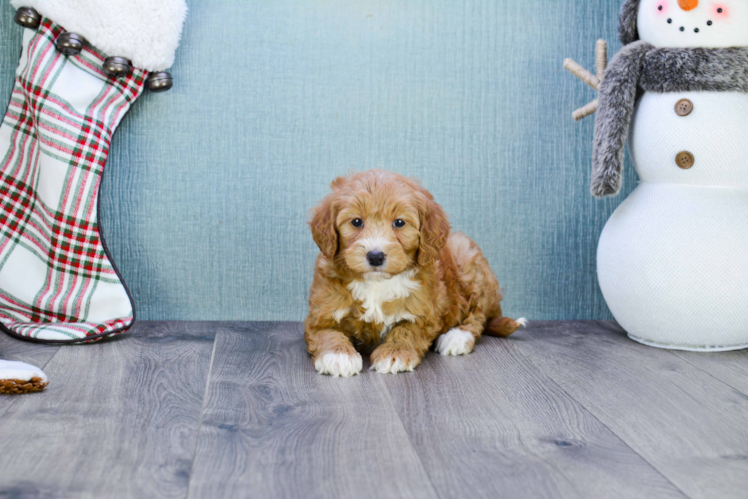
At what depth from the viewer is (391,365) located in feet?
6.52

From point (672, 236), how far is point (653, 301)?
0.22 m

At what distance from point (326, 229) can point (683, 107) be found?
1221 millimetres

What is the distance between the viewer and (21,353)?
6.95 ft

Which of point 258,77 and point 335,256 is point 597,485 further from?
point 258,77

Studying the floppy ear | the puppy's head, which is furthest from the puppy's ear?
the floppy ear

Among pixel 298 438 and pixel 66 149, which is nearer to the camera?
pixel 298 438

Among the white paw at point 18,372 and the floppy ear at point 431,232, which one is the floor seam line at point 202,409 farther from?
the floppy ear at point 431,232

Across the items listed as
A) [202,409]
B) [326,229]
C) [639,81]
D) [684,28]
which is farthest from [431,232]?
[684,28]

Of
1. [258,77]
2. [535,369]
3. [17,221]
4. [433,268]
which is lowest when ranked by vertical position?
[535,369]

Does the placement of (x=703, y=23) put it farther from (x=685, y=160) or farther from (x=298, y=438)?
(x=298, y=438)

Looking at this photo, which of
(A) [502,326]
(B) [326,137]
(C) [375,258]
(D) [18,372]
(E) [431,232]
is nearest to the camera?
(D) [18,372]

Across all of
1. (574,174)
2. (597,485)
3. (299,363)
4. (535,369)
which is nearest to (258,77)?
(299,363)

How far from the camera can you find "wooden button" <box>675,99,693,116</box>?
7.16 ft

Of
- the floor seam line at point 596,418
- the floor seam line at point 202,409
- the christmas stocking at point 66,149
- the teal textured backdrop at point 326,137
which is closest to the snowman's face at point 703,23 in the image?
the teal textured backdrop at point 326,137
